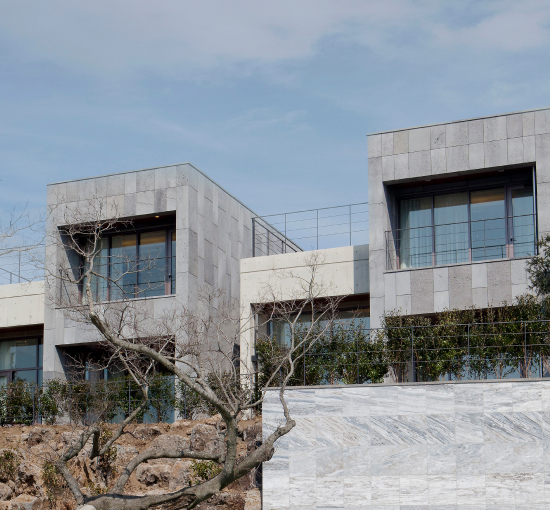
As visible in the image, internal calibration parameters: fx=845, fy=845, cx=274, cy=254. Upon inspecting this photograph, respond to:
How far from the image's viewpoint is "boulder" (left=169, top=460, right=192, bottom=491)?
61.6ft

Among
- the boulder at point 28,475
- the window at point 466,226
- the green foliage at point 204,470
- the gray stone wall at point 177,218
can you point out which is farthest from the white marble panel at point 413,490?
the gray stone wall at point 177,218

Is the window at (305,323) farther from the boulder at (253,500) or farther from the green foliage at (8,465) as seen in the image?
the green foliage at (8,465)

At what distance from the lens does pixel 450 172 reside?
69.1ft

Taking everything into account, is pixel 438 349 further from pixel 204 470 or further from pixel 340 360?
pixel 204 470

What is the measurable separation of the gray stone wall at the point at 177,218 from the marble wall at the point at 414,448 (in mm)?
6691

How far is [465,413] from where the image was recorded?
16.7 meters

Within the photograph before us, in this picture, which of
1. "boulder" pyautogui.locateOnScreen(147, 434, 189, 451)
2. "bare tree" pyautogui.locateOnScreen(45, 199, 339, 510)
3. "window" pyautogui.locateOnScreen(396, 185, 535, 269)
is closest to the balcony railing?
"window" pyautogui.locateOnScreen(396, 185, 535, 269)

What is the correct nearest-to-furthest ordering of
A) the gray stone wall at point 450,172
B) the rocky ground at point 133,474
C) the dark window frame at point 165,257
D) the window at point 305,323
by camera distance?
1. the rocky ground at point 133,474
2. the gray stone wall at point 450,172
3. the window at point 305,323
4. the dark window frame at point 165,257

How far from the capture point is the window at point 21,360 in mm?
26297

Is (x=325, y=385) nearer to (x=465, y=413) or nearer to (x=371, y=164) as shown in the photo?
(x=465, y=413)

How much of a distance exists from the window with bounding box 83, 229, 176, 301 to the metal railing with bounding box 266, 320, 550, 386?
6158 millimetres

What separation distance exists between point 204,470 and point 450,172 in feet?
30.7

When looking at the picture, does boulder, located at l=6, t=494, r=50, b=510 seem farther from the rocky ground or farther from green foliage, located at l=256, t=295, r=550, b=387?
green foliage, located at l=256, t=295, r=550, b=387

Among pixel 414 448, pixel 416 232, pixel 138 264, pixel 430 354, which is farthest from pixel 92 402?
pixel 416 232
